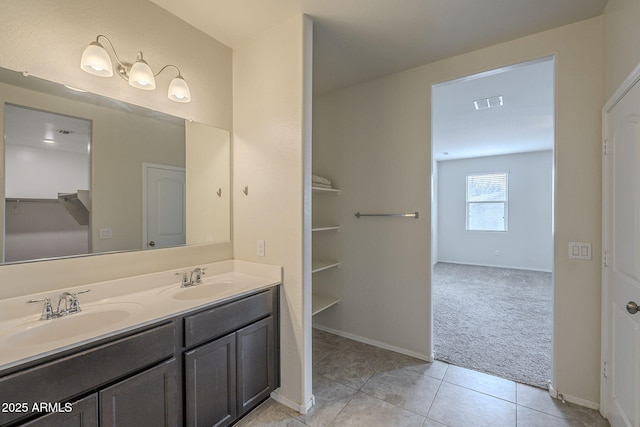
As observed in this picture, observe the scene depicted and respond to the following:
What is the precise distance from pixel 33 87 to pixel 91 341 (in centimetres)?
128

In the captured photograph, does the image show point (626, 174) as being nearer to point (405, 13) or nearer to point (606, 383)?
point (606, 383)

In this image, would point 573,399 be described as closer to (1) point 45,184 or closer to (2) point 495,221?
(1) point 45,184

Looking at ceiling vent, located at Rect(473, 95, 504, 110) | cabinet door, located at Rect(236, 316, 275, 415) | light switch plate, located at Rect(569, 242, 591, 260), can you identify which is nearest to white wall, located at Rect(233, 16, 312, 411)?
cabinet door, located at Rect(236, 316, 275, 415)

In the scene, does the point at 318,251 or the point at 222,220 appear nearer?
the point at 222,220

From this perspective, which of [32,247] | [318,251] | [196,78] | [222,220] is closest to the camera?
[32,247]

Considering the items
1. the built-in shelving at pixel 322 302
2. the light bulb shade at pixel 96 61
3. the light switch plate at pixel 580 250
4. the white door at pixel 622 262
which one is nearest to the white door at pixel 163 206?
the light bulb shade at pixel 96 61

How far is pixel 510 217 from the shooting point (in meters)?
6.36

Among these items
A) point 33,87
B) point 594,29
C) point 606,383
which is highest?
point 594,29

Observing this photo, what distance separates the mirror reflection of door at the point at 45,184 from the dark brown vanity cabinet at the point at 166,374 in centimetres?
67

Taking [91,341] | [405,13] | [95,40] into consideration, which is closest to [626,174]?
[405,13]

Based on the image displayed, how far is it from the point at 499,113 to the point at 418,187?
2.29m

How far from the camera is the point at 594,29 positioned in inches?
72.2

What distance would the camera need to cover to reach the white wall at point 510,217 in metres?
6.01

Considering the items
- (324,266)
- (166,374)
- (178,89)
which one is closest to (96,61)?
(178,89)
